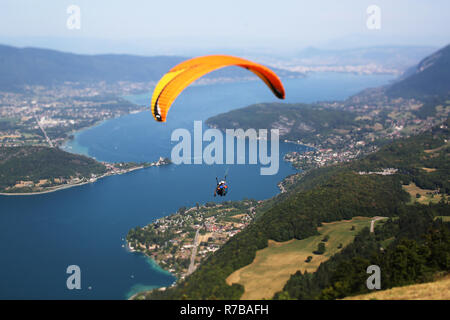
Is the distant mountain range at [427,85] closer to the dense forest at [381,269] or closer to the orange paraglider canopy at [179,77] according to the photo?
the dense forest at [381,269]

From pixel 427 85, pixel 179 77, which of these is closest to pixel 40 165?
pixel 179 77

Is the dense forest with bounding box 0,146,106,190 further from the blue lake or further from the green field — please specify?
the green field

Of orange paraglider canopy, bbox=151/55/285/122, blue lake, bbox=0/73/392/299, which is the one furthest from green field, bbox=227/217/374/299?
blue lake, bbox=0/73/392/299

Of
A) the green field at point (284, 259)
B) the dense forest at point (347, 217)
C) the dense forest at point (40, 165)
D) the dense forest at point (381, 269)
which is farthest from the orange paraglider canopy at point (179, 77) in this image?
the dense forest at point (40, 165)
